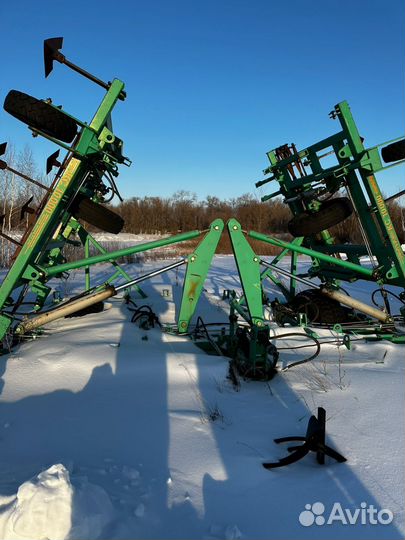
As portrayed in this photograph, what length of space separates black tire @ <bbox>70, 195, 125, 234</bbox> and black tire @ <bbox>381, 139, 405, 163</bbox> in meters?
4.03

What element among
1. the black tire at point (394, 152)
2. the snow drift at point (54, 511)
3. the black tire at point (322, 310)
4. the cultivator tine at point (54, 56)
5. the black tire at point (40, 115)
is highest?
the cultivator tine at point (54, 56)

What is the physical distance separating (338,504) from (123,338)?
3761 mm

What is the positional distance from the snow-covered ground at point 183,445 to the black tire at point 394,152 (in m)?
2.92

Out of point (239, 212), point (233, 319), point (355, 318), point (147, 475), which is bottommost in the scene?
point (355, 318)

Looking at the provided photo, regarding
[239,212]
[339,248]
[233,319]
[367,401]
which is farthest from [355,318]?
[239,212]

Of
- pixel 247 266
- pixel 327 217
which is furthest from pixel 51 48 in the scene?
pixel 327 217

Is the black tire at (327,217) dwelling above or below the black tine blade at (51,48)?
below

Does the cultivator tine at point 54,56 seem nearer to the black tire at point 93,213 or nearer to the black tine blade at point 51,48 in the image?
the black tine blade at point 51,48

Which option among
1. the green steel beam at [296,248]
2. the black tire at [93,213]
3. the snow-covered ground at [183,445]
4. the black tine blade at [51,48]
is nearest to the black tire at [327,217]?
the green steel beam at [296,248]

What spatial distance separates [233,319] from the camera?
199 inches

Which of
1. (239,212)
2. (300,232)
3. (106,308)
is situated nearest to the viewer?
(300,232)

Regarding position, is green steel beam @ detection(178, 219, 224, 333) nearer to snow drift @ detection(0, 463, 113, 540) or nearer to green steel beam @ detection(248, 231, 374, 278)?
green steel beam @ detection(248, 231, 374, 278)

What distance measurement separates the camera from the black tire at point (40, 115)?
3877 mm

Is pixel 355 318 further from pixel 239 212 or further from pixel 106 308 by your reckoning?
pixel 239 212
